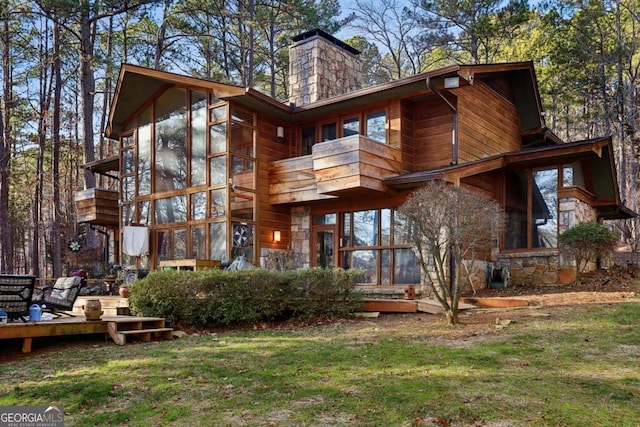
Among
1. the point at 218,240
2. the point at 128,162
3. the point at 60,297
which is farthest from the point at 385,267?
the point at 128,162

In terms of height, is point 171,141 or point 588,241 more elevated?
point 171,141

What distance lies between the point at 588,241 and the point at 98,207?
546 inches

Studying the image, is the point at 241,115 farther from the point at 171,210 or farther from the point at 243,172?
the point at 171,210

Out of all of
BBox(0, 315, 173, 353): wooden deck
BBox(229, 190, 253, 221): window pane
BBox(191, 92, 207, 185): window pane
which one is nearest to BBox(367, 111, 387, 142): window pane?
BBox(229, 190, 253, 221): window pane

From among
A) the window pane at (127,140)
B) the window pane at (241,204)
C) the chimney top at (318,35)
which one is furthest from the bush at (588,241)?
the window pane at (127,140)

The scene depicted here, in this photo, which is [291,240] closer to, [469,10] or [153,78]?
[153,78]

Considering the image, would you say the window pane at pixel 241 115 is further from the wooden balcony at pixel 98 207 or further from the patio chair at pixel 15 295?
the patio chair at pixel 15 295

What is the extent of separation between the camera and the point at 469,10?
2159 cm

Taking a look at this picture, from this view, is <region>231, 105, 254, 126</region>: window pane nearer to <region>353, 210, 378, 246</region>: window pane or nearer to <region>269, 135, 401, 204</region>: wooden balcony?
<region>269, 135, 401, 204</region>: wooden balcony

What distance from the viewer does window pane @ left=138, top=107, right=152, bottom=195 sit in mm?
14344

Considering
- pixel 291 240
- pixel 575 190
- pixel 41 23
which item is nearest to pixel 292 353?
pixel 291 240

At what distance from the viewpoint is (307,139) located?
13.5m

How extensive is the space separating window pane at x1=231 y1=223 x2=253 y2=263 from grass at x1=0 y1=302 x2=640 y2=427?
4.90 meters

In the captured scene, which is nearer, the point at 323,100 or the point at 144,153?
the point at 323,100
